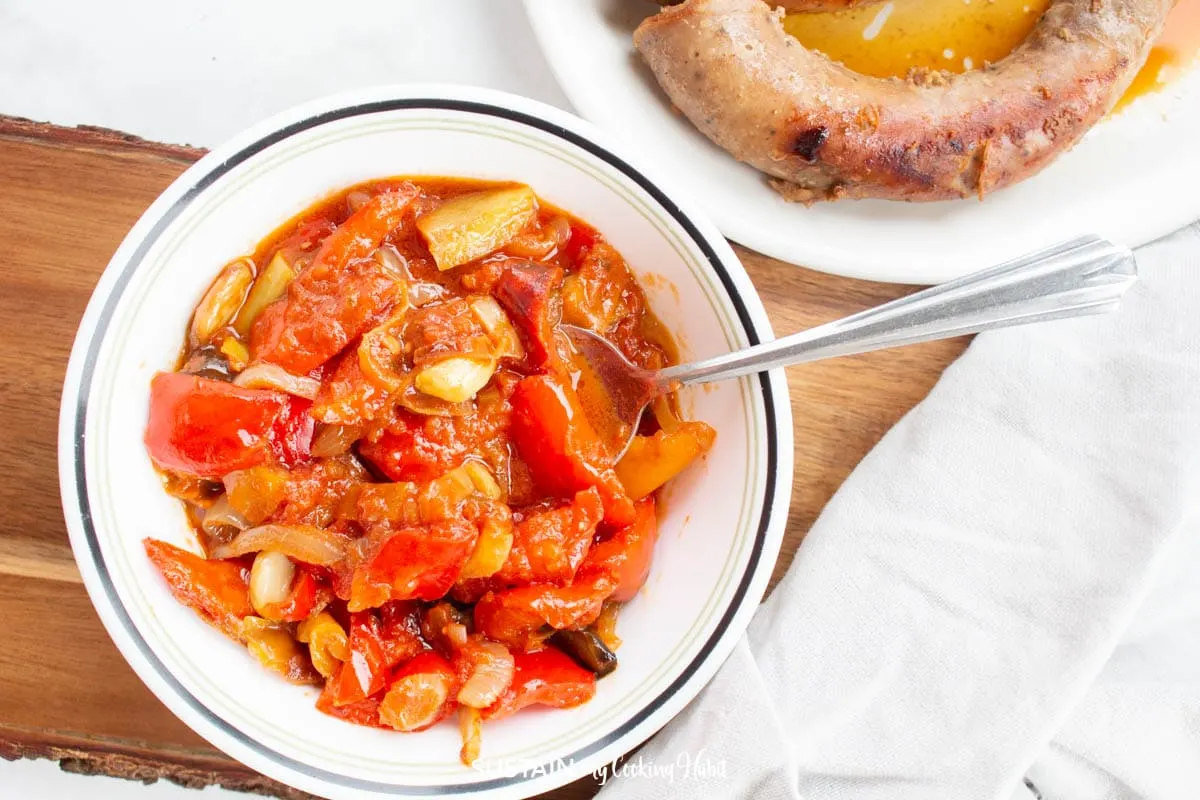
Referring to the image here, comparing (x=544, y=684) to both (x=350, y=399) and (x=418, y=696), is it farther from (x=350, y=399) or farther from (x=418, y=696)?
Result: (x=350, y=399)

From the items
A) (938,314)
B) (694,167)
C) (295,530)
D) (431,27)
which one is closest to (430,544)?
(295,530)

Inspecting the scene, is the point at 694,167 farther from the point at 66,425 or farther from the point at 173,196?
the point at 66,425

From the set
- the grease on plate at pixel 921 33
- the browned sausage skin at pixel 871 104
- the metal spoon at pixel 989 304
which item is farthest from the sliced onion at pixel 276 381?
the grease on plate at pixel 921 33

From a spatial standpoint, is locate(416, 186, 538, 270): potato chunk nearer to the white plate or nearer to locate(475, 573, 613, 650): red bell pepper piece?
the white plate

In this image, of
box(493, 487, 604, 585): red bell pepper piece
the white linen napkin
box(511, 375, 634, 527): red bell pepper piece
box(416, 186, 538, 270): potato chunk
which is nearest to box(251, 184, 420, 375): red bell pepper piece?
box(416, 186, 538, 270): potato chunk

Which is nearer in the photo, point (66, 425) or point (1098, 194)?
point (66, 425)

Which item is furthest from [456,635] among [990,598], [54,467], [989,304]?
[990,598]
